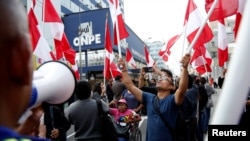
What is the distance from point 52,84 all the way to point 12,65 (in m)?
0.56

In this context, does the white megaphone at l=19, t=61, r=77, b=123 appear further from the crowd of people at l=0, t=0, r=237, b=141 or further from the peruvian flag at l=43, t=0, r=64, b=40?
the peruvian flag at l=43, t=0, r=64, b=40

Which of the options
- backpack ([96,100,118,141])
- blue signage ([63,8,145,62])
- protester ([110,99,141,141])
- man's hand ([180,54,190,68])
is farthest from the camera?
blue signage ([63,8,145,62])

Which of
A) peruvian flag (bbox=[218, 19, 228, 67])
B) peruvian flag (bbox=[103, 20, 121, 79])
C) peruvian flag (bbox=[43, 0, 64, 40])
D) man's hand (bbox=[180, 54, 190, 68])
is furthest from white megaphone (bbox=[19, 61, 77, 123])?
peruvian flag (bbox=[103, 20, 121, 79])

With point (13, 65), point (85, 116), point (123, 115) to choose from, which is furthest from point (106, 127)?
point (13, 65)

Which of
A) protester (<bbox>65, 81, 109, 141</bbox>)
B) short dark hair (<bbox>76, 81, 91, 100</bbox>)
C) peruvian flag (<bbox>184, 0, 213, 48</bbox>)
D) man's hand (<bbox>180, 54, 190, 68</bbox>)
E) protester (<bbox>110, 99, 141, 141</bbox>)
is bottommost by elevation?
protester (<bbox>110, 99, 141, 141</bbox>)

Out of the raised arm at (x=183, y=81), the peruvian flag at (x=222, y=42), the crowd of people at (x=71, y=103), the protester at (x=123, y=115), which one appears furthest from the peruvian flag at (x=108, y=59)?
the raised arm at (x=183, y=81)

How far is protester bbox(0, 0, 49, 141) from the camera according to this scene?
769 millimetres

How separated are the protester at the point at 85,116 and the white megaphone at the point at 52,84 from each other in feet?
8.31

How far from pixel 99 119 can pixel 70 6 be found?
32575 mm

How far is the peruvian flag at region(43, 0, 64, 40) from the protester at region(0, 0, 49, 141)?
18.3ft

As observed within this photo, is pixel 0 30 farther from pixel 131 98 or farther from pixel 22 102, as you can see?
pixel 131 98

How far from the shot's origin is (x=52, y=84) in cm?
133

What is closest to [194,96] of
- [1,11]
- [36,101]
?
[36,101]

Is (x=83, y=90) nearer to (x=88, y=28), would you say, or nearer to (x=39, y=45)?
(x=39, y=45)
